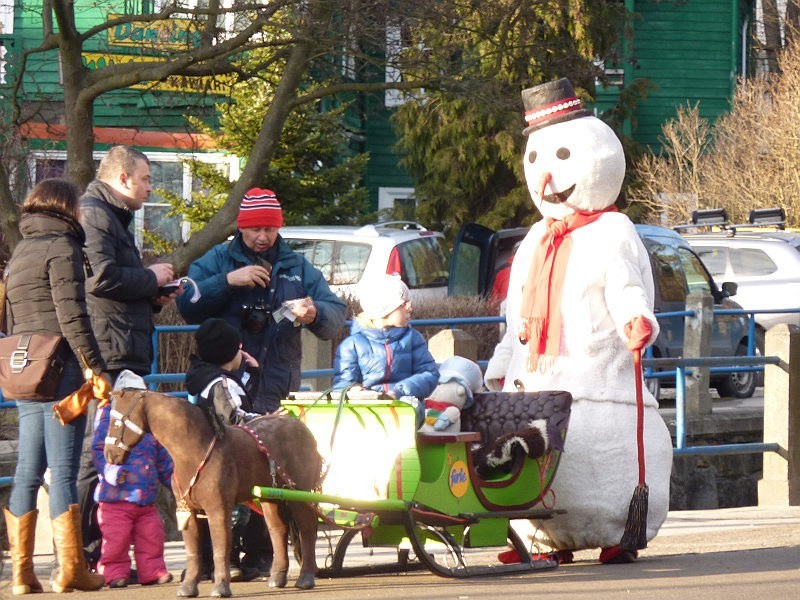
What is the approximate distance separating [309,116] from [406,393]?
13.1 m

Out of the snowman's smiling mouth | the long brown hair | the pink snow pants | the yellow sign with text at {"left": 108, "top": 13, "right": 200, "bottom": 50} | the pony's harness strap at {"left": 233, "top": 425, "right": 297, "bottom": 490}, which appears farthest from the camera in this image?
the yellow sign with text at {"left": 108, "top": 13, "right": 200, "bottom": 50}

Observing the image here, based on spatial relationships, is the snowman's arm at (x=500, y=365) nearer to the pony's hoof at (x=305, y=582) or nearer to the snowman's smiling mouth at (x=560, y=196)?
the snowman's smiling mouth at (x=560, y=196)

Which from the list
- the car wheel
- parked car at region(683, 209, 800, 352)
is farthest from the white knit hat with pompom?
parked car at region(683, 209, 800, 352)

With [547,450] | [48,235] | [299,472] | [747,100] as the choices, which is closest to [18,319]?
[48,235]

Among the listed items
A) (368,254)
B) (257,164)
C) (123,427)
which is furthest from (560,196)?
(368,254)

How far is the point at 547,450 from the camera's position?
713cm

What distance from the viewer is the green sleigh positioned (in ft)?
21.7

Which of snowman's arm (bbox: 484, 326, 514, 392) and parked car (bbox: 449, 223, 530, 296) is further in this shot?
parked car (bbox: 449, 223, 530, 296)

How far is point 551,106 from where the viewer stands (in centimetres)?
802

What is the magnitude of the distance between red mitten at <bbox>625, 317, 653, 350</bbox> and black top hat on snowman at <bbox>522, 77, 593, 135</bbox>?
1.23 metres

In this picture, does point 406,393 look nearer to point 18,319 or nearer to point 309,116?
point 18,319

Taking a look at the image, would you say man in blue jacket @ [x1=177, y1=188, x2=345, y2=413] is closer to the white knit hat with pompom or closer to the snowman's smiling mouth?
the white knit hat with pompom

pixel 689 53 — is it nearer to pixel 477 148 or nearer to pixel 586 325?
pixel 477 148

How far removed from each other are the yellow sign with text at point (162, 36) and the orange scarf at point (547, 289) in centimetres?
620
